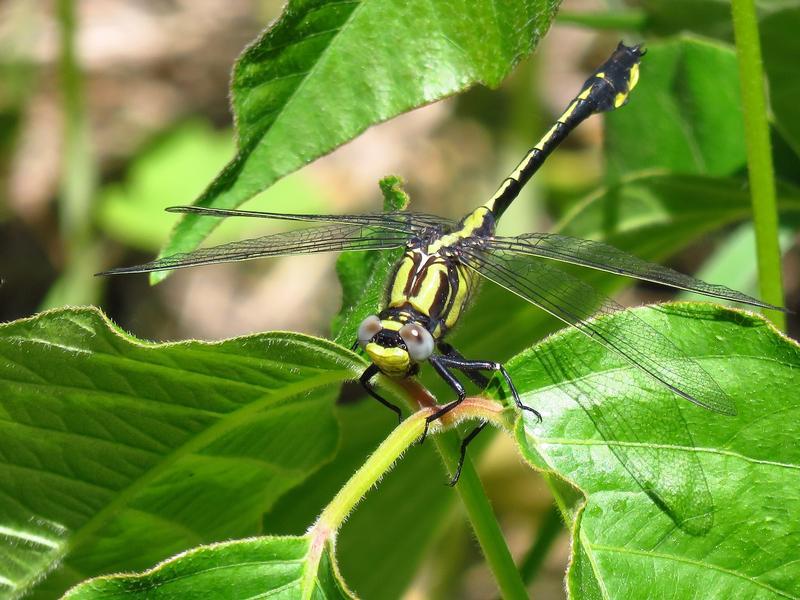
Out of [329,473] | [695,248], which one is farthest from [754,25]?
[695,248]

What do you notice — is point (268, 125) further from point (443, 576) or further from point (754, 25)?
point (443, 576)

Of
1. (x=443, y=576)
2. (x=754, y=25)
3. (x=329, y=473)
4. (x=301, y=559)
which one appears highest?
(x=754, y=25)

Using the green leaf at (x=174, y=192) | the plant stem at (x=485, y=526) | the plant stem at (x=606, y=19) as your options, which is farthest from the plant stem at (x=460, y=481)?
the green leaf at (x=174, y=192)

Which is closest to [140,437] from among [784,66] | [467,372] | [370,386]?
[370,386]

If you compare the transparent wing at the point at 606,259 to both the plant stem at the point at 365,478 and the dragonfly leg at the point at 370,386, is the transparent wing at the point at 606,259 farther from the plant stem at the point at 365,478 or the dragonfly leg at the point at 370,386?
the plant stem at the point at 365,478

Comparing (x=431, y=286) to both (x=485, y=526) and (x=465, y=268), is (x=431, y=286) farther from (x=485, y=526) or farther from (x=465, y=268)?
(x=485, y=526)

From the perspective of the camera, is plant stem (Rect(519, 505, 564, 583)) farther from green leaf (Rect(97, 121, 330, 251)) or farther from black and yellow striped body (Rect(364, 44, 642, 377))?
green leaf (Rect(97, 121, 330, 251))
